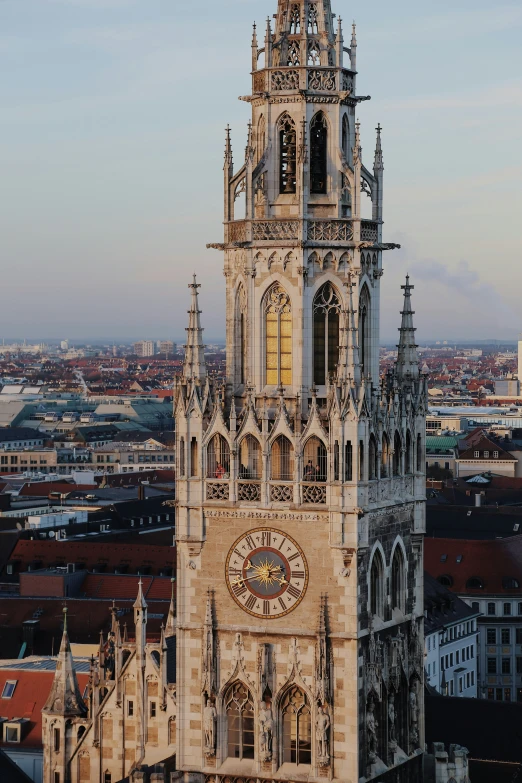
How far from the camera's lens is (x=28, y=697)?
8731cm

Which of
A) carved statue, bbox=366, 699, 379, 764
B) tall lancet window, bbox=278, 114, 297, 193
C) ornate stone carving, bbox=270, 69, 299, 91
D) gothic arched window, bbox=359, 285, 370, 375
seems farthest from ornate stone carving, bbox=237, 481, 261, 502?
ornate stone carving, bbox=270, 69, 299, 91

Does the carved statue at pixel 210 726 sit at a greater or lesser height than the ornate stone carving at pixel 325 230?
lesser

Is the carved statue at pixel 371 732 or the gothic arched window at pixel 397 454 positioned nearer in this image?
the carved statue at pixel 371 732

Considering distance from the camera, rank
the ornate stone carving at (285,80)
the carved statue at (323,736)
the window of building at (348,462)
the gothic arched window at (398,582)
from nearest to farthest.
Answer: the window of building at (348,462) < the carved statue at (323,736) < the ornate stone carving at (285,80) < the gothic arched window at (398,582)

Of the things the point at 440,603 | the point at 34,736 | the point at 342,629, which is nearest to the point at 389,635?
the point at 342,629

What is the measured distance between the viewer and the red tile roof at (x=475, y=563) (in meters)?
146

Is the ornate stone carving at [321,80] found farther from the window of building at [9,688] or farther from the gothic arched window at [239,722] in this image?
the window of building at [9,688]

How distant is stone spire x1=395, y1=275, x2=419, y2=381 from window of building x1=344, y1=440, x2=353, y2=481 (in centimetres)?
395

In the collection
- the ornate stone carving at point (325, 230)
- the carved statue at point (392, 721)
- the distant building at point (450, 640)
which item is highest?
the ornate stone carving at point (325, 230)

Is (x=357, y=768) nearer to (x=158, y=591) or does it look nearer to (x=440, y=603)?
(x=158, y=591)

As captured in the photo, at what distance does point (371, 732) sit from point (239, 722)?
3.00 m

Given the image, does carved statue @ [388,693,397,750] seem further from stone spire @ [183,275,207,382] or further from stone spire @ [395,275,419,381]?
stone spire @ [183,275,207,382]

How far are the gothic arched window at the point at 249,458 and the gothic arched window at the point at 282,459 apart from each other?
397mm

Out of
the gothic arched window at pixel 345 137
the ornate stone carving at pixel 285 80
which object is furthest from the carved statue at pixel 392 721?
the ornate stone carving at pixel 285 80
